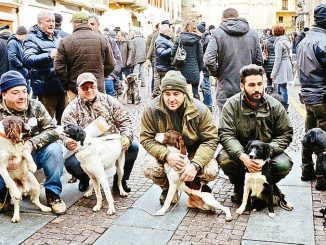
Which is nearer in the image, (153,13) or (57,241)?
→ (57,241)

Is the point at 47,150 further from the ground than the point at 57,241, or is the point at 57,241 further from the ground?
the point at 47,150

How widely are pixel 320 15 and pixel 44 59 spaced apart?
11.8 ft

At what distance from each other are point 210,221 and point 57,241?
144cm

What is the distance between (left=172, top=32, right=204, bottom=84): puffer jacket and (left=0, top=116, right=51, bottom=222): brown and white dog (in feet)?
19.2

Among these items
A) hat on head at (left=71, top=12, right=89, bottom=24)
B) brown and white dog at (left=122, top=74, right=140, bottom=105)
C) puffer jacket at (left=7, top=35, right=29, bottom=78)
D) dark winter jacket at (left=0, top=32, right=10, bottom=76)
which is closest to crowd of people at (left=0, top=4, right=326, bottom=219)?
hat on head at (left=71, top=12, right=89, bottom=24)

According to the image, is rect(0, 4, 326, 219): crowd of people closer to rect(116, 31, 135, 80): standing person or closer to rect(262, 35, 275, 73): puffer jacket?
rect(262, 35, 275, 73): puffer jacket

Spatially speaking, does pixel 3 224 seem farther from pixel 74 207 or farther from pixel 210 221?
pixel 210 221

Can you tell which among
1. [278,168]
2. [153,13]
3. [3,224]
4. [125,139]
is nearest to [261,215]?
[278,168]

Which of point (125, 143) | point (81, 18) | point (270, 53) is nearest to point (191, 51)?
point (270, 53)

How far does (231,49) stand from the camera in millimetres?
6738

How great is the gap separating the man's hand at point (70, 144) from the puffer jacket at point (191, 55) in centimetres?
556

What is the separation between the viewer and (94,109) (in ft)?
18.6

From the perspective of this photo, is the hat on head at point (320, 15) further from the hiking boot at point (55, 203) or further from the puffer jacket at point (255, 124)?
the hiking boot at point (55, 203)

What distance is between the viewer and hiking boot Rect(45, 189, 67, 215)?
204 inches
